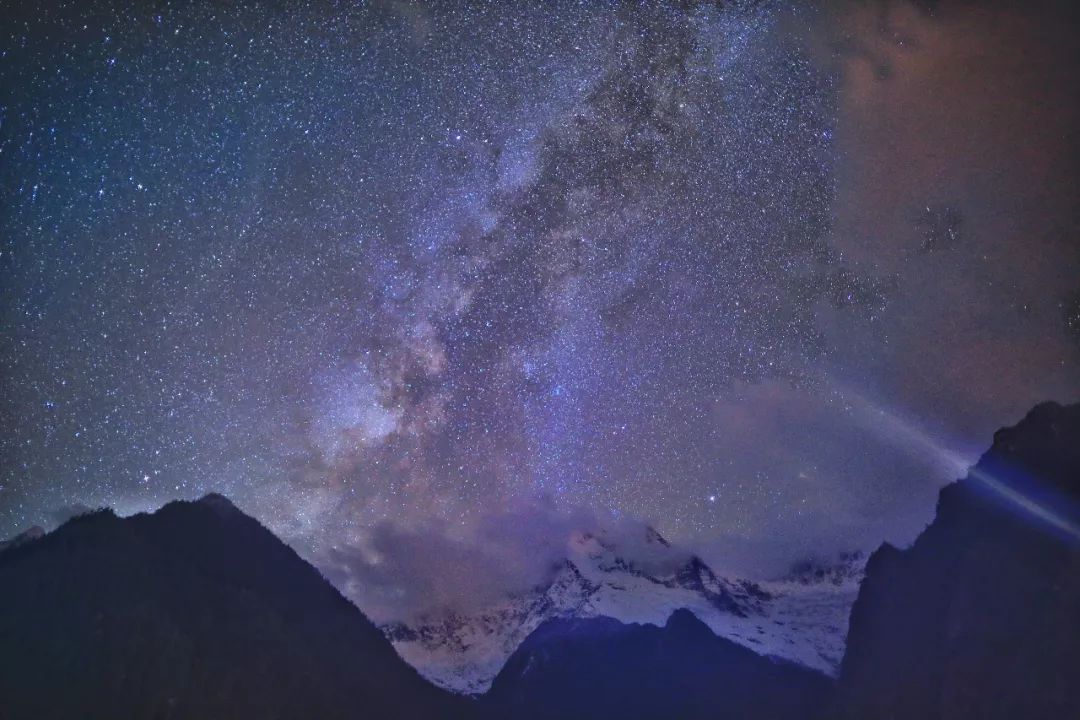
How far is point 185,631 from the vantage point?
11977 mm

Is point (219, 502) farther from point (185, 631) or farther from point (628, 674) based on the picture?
point (628, 674)

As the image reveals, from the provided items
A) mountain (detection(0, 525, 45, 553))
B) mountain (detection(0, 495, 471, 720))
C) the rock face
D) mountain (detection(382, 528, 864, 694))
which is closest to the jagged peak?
mountain (detection(0, 495, 471, 720))

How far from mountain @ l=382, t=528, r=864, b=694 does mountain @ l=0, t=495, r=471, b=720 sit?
1852 mm

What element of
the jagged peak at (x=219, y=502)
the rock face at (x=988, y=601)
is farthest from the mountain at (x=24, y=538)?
the rock face at (x=988, y=601)

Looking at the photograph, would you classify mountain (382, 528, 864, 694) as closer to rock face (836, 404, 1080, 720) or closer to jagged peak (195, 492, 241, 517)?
rock face (836, 404, 1080, 720)

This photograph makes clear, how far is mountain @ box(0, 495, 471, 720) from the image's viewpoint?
9.00 meters

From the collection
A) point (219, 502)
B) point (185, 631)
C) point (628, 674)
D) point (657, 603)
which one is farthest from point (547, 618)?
point (219, 502)

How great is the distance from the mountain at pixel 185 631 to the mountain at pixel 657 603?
1852 millimetres

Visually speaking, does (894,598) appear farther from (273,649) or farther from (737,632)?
(273,649)

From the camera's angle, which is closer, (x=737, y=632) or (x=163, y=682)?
(x=163, y=682)

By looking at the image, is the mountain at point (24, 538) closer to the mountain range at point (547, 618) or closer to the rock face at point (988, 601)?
the mountain range at point (547, 618)

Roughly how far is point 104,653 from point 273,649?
474 cm

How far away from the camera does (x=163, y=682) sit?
11000mm

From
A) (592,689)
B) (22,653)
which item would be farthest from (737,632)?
(22,653)
